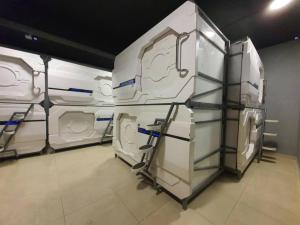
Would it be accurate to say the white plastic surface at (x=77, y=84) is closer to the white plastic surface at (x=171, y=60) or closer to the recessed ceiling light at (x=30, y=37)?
the recessed ceiling light at (x=30, y=37)

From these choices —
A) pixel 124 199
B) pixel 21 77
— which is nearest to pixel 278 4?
pixel 124 199

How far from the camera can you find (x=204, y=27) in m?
1.50

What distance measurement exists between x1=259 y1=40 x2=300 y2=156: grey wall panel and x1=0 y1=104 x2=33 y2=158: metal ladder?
6374mm

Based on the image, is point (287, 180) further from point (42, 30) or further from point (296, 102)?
point (42, 30)

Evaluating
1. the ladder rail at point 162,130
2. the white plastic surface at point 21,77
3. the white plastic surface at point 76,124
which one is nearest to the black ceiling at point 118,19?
the white plastic surface at point 21,77

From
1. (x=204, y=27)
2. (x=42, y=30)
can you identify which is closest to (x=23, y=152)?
(x=42, y=30)

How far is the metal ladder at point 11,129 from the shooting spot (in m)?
2.56

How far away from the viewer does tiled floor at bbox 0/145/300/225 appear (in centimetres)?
129

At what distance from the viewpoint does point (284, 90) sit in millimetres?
3410

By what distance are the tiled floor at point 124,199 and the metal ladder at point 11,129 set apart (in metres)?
0.41

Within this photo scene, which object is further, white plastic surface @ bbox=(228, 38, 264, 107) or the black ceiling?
the black ceiling

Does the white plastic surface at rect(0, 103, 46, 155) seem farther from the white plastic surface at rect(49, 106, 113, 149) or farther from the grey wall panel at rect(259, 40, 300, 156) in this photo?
the grey wall panel at rect(259, 40, 300, 156)

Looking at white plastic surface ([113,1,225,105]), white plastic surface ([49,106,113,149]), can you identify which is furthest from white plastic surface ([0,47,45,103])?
white plastic surface ([113,1,225,105])

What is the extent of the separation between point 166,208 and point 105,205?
0.72 m
